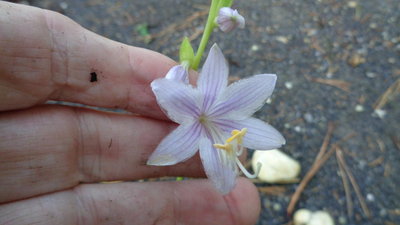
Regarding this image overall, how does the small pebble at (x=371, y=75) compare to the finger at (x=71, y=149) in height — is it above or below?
below

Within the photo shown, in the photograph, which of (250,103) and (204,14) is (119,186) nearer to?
(250,103)

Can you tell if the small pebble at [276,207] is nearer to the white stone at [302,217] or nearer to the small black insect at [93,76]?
→ the white stone at [302,217]

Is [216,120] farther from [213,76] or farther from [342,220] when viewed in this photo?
[342,220]

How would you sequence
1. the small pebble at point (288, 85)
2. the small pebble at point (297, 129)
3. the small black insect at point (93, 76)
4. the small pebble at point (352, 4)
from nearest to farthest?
the small black insect at point (93, 76)
the small pebble at point (297, 129)
the small pebble at point (288, 85)
the small pebble at point (352, 4)

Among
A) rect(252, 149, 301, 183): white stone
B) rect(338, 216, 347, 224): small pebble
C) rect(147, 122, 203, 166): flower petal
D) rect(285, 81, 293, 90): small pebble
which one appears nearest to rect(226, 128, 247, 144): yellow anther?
rect(147, 122, 203, 166): flower petal

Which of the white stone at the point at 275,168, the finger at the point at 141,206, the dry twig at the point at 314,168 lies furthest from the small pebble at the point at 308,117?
the finger at the point at 141,206

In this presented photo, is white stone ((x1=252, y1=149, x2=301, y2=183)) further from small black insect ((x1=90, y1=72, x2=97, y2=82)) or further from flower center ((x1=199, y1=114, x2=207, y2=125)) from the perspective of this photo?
small black insect ((x1=90, y1=72, x2=97, y2=82))
